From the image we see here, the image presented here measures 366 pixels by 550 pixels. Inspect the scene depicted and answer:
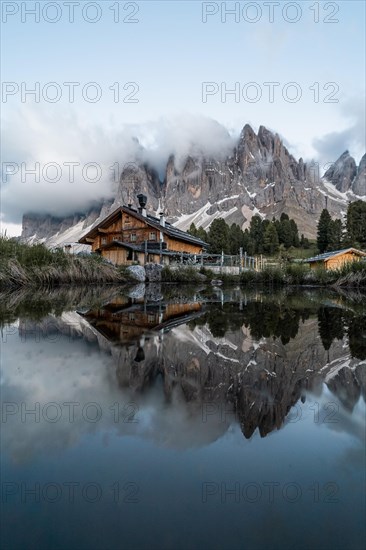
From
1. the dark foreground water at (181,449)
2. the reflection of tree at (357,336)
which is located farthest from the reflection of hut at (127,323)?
the reflection of tree at (357,336)

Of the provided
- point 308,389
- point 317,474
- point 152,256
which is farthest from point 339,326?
point 152,256

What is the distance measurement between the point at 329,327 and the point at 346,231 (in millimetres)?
62950

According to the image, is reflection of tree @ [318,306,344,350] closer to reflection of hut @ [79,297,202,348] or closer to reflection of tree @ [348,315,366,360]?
reflection of tree @ [348,315,366,360]

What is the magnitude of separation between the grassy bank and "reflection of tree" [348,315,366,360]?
10001 millimetres

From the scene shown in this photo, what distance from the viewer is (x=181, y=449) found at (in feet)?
Result: 4.89

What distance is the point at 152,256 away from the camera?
29.3 meters

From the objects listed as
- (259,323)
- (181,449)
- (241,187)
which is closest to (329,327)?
(259,323)

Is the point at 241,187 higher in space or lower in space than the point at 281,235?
higher

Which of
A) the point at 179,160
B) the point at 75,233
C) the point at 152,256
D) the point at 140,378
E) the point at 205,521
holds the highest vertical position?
the point at 179,160

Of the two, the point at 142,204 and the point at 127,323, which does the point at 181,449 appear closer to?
the point at 127,323

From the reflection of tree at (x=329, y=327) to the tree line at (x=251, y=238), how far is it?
187ft

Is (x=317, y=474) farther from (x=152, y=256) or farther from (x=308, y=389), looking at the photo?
(x=152, y=256)

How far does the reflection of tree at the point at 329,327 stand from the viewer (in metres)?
3.88

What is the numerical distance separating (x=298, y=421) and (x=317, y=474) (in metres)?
0.47
